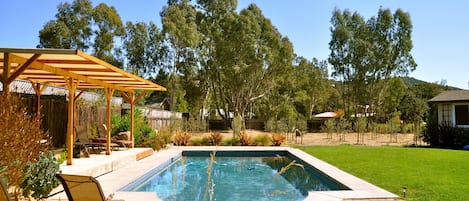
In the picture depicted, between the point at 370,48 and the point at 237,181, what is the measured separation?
27.3 meters

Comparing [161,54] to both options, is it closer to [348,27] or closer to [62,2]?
[62,2]

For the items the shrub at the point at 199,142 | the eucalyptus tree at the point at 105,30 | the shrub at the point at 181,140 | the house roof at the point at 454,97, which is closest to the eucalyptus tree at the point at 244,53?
the eucalyptus tree at the point at 105,30

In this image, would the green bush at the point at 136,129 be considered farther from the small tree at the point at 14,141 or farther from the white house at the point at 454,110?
the white house at the point at 454,110

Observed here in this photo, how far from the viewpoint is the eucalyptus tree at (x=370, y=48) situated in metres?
33.9

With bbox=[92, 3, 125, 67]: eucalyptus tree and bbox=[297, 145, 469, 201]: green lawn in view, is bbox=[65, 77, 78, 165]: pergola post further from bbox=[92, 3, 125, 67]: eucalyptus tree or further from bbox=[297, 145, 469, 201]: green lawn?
bbox=[92, 3, 125, 67]: eucalyptus tree

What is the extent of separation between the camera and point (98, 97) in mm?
18688

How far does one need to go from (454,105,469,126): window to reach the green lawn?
653 cm

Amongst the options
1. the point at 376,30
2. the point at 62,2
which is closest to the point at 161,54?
the point at 62,2

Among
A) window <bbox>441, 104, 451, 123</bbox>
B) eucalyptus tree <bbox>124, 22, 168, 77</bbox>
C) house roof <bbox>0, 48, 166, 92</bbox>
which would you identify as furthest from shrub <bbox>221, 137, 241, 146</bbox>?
eucalyptus tree <bbox>124, 22, 168, 77</bbox>

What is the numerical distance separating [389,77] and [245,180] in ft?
94.2

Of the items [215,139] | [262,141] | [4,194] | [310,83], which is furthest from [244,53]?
[4,194]

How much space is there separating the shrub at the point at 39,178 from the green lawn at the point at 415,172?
5691mm

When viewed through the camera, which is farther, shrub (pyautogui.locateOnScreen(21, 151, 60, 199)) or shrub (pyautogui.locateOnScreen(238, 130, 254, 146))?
shrub (pyautogui.locateOnScreen(238, 130, 254, 146))

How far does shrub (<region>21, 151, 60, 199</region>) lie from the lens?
5680mm
